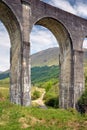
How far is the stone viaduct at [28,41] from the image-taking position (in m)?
19.9

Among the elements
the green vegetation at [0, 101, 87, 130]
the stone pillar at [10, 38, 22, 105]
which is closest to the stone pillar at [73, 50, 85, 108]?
the stone pillar at [10, 38, 22, 105]

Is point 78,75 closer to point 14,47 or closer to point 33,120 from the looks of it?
point 14,47

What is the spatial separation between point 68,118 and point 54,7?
407 inches

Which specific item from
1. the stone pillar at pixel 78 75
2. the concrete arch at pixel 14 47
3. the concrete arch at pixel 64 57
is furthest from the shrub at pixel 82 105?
the concrete arch at pixel 14 47

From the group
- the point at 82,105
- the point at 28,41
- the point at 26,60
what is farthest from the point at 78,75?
the point at 28,41

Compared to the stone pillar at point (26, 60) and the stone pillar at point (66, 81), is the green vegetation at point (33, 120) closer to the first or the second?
the stone pillar at point (26, 60)

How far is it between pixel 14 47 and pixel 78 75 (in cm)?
717

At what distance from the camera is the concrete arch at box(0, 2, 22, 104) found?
19.8m

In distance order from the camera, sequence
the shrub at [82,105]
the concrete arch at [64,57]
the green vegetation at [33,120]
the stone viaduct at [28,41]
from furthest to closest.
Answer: the concrete arch at [64,57] → the shrub at [82,105] → the stone viaduct at [28,41] → the green vegetation at [33,120]

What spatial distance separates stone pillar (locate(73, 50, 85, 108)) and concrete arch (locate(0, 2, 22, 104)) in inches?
254

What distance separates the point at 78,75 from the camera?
2480 cm

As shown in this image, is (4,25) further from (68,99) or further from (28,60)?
(68,99)

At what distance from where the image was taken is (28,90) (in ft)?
65.5

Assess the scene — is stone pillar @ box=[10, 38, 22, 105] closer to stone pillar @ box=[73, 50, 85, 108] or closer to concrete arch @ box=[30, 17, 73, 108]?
concrete arch @ box=[30, 17, 73, 108]
